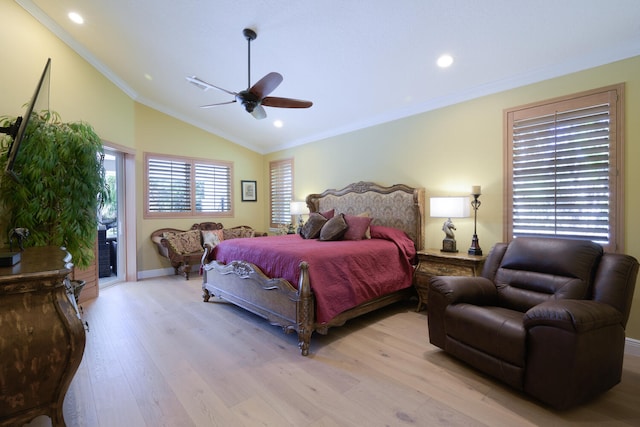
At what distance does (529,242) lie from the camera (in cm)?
257

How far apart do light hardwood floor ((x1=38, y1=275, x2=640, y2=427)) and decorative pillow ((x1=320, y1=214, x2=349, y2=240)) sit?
1.11 meters

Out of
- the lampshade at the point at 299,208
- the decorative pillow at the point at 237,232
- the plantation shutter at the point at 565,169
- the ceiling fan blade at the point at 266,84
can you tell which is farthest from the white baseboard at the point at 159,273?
the plantation shutter at the point at 565,169

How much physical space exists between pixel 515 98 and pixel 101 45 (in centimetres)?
514

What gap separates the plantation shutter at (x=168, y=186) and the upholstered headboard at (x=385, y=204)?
9.27 ft

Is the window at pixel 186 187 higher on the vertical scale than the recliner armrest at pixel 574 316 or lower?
higher

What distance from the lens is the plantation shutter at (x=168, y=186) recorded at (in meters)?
5.36

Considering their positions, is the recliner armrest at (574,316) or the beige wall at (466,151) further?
the beige wall at (466,151)

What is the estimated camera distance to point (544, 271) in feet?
7.87

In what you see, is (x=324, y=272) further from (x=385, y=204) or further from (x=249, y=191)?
(x=249, y=191)

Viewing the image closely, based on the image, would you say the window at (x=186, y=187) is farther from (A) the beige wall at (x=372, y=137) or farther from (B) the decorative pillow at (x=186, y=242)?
(B) the decorative pillow at (x=186, y=242)

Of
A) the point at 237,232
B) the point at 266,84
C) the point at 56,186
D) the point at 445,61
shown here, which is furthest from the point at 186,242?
the point at 445,61

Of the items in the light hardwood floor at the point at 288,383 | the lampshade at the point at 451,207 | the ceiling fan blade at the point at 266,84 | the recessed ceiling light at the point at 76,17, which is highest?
the recessed ceiling light at the point at 76,17

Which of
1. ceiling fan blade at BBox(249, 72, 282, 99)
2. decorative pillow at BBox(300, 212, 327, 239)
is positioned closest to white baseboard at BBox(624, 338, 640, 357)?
decorative pillow at BBox(300, 212, 327, 239)

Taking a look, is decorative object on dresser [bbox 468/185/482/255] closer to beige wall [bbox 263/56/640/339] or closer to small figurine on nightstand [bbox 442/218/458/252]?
beige wall [bbox 263/56/640/339]
